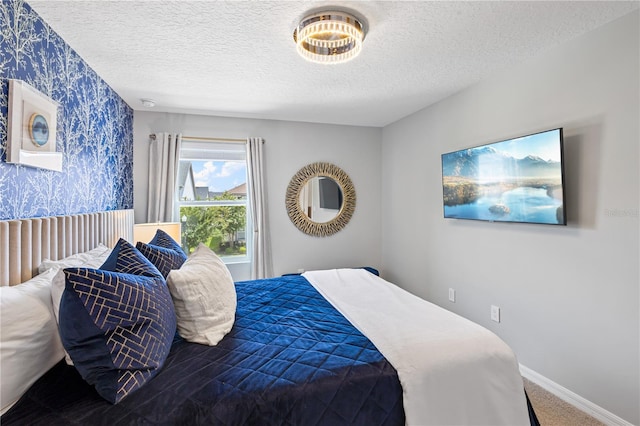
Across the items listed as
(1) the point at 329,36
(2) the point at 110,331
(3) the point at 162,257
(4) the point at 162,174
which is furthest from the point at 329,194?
(2) the point at 110,331

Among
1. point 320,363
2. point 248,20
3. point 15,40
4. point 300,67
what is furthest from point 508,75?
point 15,40

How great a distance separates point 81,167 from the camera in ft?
→ 7.31

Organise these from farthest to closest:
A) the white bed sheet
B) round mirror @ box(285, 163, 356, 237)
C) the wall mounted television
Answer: round mirror @ box(285, 163, 356, 237), the wall mounted television, the white bed sheet

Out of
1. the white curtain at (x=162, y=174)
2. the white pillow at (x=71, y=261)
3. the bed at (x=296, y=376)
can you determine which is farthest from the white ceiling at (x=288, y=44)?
the white pillow at (x=71, y=261)

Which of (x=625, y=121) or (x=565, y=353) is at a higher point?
(x=625, y=121)

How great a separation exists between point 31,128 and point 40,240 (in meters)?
0.60

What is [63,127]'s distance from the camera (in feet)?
6.41

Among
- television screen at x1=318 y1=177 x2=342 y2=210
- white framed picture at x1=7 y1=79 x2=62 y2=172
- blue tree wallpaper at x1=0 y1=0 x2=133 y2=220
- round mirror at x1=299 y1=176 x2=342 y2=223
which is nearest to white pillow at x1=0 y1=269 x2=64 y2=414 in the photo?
blue tree wallpaper at x1=0 y1=0 x2=133 y2=220

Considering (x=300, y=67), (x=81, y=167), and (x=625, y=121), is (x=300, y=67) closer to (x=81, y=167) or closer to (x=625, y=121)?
(x=81, y=167)

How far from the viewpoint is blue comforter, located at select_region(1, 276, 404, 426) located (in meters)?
1.07

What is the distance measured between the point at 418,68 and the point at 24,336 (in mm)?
2795

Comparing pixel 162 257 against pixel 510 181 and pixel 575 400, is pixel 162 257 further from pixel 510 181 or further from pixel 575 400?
pixel 575 400

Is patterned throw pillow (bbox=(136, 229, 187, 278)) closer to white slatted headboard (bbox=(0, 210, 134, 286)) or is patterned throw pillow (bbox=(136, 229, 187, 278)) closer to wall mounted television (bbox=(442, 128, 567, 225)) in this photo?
white slatted headboard (bbox=(0, 210, 134, 286))

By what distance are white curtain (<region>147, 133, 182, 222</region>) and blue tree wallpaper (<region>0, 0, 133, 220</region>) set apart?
40cm
